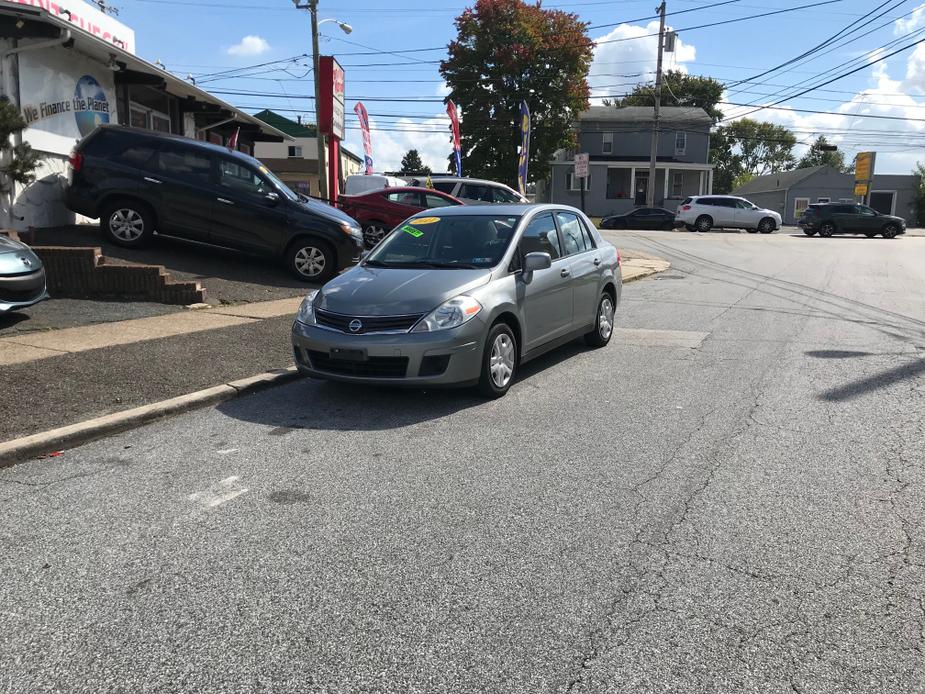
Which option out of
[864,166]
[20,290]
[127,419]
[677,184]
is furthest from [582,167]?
[864,166]

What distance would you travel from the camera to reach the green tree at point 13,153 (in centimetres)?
1092

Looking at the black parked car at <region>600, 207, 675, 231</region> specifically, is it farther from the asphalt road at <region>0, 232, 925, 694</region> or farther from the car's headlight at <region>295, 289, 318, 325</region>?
the car's headlight at <region>295, 289, 318, 325</region>

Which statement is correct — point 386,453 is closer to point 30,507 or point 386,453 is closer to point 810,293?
point 30,507

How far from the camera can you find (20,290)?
8.47 metres

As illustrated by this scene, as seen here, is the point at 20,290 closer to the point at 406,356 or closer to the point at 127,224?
the point at 127,224

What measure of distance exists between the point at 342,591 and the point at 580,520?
139 cm

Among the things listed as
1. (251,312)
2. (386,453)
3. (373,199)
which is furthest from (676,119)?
(386,453)

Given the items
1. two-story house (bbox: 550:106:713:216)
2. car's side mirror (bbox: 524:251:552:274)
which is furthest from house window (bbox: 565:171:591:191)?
car's side mirror (bbox: 524:251:552:274)

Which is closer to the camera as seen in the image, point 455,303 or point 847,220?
point 455,303

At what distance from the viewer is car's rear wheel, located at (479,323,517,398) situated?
651 cm

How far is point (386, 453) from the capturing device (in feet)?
17.1

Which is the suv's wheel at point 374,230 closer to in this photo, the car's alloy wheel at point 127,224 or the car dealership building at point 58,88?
the car dealership building at point 58,88

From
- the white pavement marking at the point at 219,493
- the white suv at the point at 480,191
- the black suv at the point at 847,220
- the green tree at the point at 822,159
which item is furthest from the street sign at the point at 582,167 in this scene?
→ the green tree at the point at 822,159

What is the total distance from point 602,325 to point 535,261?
2257 mm
